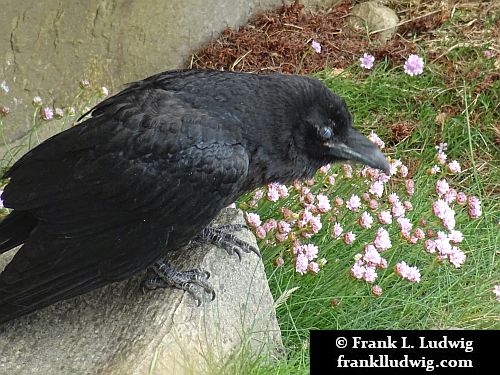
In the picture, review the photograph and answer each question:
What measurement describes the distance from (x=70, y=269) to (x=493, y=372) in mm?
1466

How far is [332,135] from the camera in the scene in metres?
2.88

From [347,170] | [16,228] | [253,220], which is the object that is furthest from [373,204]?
[16,228]

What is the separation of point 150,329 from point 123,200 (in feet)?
1.47

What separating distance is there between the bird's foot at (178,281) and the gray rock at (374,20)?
3.19 metres

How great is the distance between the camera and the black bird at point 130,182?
260 centimetres

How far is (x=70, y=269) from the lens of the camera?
2.60 m

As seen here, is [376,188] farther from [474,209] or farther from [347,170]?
[474,209]

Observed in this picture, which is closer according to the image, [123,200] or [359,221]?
[123,200]

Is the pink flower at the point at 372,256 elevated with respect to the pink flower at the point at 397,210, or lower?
elevated

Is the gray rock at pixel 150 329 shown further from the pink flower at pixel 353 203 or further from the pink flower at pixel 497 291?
the pink flower at pixel 497 291

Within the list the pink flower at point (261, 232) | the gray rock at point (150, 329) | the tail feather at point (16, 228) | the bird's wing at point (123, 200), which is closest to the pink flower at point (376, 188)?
the pink flower at point (261, 232)

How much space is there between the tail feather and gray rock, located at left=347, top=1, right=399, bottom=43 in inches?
134

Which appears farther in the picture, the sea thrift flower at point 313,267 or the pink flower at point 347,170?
the pink flower at point 347,170

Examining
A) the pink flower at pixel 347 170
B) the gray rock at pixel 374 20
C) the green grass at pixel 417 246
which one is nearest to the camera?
the green grass at pixel 417 246
